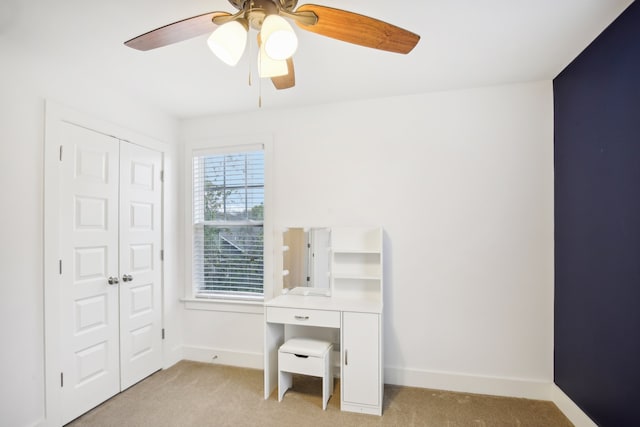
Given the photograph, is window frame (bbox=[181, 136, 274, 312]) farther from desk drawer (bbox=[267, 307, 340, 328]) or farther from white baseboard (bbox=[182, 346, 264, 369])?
desk drawer (bbox=[267, 307, 340, 328])

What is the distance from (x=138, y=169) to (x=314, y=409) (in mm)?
2464

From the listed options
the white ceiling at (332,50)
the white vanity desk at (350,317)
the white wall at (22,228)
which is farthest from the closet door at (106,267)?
the white vanity desk at (350,317)

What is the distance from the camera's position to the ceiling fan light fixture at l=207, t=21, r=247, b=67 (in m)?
1.32

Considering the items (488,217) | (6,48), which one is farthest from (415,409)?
(6,48)

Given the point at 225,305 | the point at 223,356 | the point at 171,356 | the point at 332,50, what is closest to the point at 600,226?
the point at 332,50

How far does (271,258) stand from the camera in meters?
3.14

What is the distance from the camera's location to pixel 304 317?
254 cm

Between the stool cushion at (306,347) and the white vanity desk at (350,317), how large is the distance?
0.43 feet

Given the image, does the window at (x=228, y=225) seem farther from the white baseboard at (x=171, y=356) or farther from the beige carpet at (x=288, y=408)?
the beige carpet at (x=288, y=408)

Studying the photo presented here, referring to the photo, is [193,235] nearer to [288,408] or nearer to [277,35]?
[288,408]

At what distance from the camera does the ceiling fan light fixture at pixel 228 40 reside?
1321mm

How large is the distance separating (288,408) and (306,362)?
0.35m

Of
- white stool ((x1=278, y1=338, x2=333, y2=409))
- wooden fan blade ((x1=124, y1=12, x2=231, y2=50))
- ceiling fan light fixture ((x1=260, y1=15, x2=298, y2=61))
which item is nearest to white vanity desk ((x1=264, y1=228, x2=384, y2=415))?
white stool ((x1=278, y1=338, x2=333, y2=409))

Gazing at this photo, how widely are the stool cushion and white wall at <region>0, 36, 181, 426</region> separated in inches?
63.9
